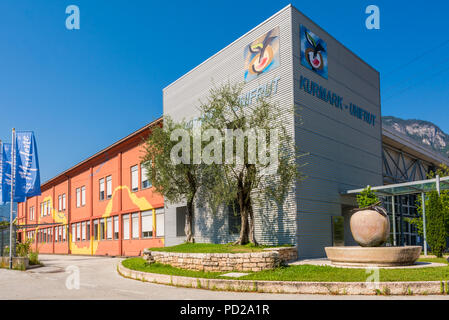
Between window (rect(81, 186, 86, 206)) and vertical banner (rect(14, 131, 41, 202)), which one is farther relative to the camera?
window (rect(81, 186, 86, 206))

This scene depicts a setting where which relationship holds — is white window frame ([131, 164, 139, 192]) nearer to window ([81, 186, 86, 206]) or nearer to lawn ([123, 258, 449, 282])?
window ([81, 186, 86, 206])

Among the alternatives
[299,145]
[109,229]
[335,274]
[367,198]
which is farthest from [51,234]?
[335,274]

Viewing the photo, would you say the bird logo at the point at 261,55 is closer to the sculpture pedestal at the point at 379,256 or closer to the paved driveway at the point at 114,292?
the sculpture pedestal at the point at 379,256

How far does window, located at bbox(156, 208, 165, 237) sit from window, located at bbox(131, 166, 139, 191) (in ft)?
12.0

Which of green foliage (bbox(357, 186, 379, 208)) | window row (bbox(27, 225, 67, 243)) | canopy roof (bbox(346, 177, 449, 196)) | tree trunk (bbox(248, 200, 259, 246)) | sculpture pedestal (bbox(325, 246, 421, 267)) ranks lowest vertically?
window row (bbox(27, 225, 67, 243))

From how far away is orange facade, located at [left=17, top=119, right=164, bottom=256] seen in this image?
2879 cm

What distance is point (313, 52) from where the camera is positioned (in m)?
20.7

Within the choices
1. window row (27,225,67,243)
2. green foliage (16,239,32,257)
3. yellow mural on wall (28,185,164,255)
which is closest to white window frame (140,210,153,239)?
yellow mural on wall (28,185,164,255)

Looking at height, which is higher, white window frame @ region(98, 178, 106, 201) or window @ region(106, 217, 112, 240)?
white window frame @ region(98, 178, 106, 201)

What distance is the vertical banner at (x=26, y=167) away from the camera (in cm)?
2091

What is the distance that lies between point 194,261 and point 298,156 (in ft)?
20.5

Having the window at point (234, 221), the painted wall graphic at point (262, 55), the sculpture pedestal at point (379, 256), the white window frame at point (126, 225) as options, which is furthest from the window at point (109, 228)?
the sculpture pedestal at point (379, 256)

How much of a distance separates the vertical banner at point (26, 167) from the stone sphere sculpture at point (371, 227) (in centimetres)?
1575
